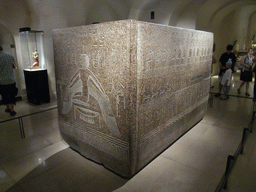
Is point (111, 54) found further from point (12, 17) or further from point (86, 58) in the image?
point (12, 17)

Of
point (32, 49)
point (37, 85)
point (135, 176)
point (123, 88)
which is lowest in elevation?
point (135, 176)

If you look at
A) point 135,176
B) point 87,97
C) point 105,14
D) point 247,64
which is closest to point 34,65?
point 87,97

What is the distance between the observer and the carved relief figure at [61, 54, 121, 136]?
238 centimetres

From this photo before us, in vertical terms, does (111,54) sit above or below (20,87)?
above

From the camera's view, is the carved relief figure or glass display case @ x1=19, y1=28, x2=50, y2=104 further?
glass display case @ x1=19, y1=28, x2=50, y2=104

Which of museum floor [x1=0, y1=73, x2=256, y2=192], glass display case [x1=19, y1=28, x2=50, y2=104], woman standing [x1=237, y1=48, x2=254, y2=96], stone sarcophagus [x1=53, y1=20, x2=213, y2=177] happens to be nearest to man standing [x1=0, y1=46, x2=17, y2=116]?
museum floor [x1=0, y1=73, x2=256, y2=192]

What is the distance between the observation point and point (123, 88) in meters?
2.15

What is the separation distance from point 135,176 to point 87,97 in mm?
1155

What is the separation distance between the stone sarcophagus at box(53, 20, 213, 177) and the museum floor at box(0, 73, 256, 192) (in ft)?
0.53

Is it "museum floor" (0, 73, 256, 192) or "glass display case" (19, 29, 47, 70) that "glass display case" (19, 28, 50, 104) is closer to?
"glass display case" (19, 29, 47, 70)

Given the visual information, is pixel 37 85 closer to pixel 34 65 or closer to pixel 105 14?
A: pixel 34 65

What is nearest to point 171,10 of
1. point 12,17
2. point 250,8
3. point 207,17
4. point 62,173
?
point 207,17

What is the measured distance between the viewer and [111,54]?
217 centimetres

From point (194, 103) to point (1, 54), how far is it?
4123 millimetres
